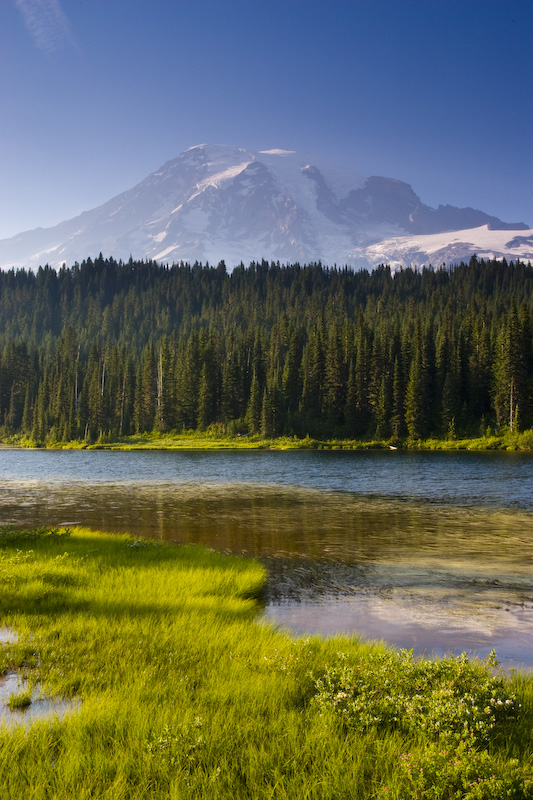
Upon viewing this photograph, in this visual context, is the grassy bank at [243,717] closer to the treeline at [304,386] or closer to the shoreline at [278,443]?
the shoreline at [278,443]

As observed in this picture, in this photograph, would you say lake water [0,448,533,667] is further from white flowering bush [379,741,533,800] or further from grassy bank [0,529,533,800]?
white flowering bush [379,741,533,800]

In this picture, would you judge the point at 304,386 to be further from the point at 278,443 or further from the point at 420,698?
the point at 420,698

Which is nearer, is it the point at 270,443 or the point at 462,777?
the point at 462,777

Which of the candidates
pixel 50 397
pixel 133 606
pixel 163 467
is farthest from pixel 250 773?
pixel 50 397

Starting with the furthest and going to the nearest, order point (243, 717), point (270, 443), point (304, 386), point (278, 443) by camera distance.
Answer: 1. point (304, 386)
2. point (270, 443)
3. point (278, 443)
4. point (243, 717)

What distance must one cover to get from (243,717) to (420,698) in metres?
2.10

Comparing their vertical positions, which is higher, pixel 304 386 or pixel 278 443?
pixel 304 386

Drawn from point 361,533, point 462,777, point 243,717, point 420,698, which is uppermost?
point 462,777

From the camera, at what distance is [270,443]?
4291 inches

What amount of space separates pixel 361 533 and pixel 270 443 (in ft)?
284

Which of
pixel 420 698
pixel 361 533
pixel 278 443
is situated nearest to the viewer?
pixel 420 698

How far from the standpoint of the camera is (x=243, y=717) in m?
6.29

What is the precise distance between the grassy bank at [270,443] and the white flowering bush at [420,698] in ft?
296

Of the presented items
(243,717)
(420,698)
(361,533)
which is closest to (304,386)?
(361,533)
